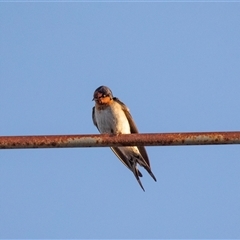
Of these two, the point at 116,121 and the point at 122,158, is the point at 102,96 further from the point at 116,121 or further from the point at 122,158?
the point at 122,158

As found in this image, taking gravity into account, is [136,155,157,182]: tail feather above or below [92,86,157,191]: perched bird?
below

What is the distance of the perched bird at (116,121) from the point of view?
7895 millimetres

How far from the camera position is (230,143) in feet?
13.6

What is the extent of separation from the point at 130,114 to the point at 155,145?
390 cm

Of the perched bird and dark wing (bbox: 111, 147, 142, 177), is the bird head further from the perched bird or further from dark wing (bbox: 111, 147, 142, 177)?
dark wing (bbox: 111, 147, 142, 177)

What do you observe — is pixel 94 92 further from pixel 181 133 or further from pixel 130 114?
pixel 181 133

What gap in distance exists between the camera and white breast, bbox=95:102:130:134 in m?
7.91

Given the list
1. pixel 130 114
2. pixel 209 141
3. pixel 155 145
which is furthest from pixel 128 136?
pixel 130 114

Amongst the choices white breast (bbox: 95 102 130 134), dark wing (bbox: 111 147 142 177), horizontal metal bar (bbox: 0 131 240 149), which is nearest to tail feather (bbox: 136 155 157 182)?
dark wing (bbox: 111 147 142 177)

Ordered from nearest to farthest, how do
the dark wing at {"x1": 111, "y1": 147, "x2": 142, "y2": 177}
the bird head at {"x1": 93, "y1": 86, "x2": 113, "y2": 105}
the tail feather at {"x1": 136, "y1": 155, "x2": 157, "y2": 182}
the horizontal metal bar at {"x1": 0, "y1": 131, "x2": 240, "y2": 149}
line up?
1. the horizontal metal bar at {"x1": 0, "y1": 131, "x2": 240, "y2": 149}
2. the tail feather at {"x1": 136, "y1": 155, "x2": 157, "y2": 182}
3. the dark wing at {"x1": 111, "y1": 147, "x2": 142, "y2": 177}
4. the bird head at {"x1": 93, "y1": 86, "x2": 113, "y2": 105}

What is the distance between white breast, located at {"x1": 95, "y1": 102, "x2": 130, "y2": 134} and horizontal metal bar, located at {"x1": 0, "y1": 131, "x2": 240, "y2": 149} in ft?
→ 11.7

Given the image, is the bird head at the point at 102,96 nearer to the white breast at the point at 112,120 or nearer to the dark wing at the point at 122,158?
the white breast at the point at 112,120

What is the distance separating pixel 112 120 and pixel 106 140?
11.9 feet

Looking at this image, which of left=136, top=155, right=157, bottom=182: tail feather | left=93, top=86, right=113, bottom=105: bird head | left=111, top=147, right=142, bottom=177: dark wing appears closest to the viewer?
left=136, top=155, right=157, bottom=182: tail feather
